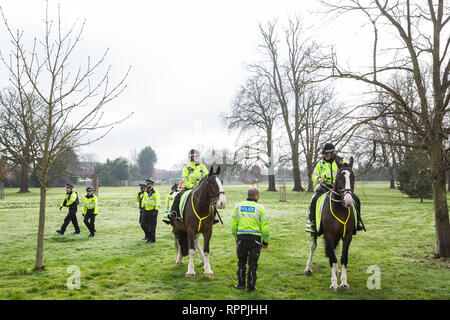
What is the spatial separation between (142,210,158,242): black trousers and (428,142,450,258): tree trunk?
28.4 ft

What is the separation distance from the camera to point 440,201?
8594mm

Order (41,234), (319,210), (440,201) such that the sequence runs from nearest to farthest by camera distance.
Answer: (319,210), (41,234), (440,201)

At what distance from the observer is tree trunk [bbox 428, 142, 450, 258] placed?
27.3 feet

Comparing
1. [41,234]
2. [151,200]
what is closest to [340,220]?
[41,234]

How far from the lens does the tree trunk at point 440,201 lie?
834 centimetres

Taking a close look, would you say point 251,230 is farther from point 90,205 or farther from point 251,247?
point 90,205

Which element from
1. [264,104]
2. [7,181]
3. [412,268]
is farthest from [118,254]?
[7,181]

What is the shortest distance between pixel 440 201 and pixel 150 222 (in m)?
8.93

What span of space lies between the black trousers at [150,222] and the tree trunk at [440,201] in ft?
28.4

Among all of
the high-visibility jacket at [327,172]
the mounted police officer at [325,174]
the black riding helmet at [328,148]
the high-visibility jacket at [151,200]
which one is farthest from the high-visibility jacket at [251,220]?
the high-visibility jacket at [151,200]

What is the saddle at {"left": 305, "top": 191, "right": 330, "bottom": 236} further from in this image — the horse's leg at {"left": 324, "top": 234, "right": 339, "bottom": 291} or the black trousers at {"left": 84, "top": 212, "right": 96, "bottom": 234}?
the black trousers at {"left": 84, "top": 212, "right": 96, "bottom": 234}

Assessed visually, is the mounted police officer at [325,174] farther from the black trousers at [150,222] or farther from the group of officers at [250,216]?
the black trousers at [150,222]

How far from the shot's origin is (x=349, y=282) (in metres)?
6.97

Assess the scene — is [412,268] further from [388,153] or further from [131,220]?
[131,220]
